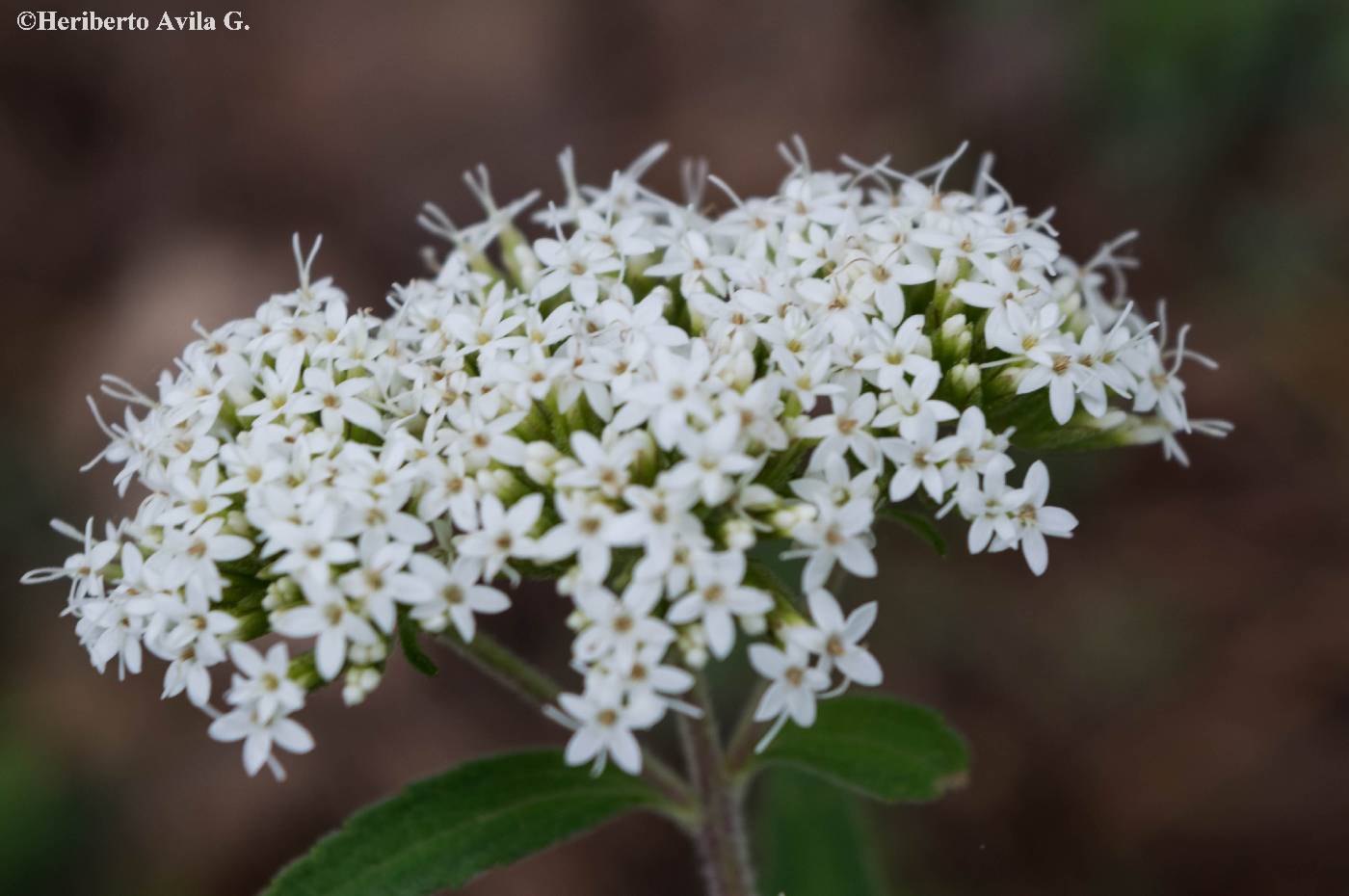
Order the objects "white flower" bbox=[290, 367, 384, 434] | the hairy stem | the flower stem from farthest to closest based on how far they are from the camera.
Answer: the flower stem, the hairy stem, "white flower" bbox=[290, 367, 384, 434]

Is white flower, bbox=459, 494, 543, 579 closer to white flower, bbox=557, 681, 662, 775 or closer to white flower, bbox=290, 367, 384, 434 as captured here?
white flower, bbox=557, 681, 662, 775

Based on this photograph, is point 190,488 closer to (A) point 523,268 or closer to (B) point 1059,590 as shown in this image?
(A) point 523,268

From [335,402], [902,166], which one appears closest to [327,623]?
[335,402]

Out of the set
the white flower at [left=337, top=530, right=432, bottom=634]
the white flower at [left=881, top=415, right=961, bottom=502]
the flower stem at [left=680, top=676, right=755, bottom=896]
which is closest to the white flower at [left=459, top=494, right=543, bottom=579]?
the white flower at [left=337, top=530, right=432, bottom=634]

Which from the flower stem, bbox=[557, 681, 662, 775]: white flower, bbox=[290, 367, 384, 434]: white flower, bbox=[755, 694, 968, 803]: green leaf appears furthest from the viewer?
the flower stem

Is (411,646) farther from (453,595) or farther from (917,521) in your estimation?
(917,521)

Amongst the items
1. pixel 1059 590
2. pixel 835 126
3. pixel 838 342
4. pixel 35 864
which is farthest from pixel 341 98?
pixel 838 342
